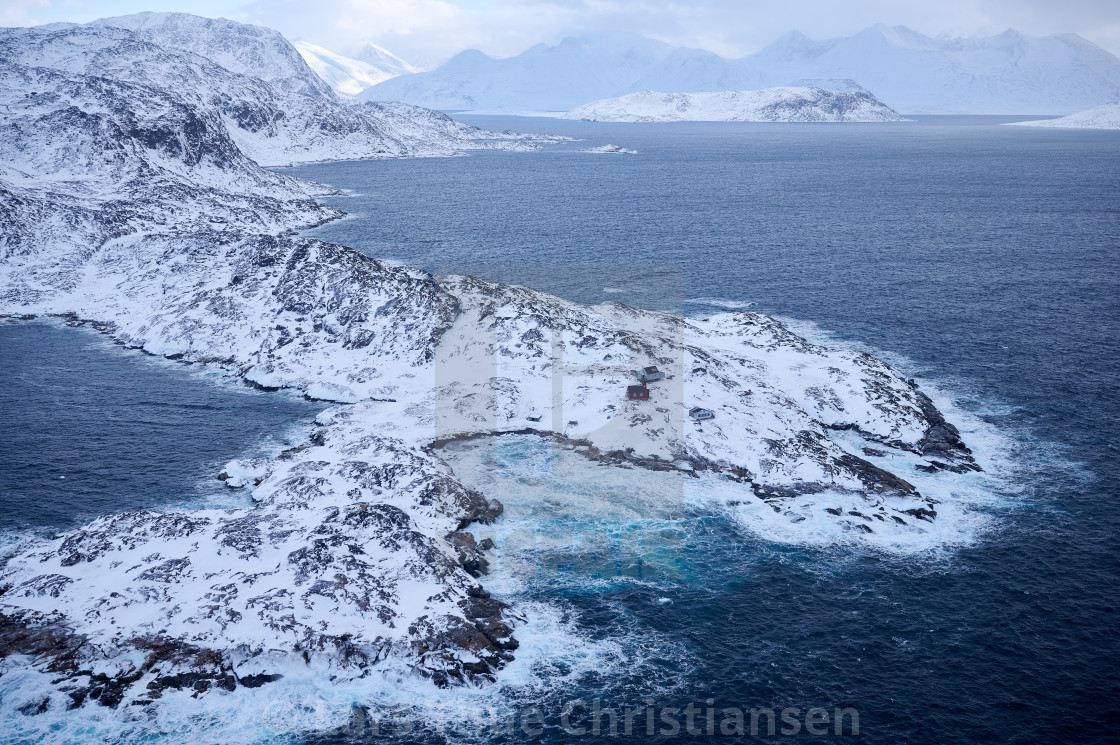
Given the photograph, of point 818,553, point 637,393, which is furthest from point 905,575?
point 637,393

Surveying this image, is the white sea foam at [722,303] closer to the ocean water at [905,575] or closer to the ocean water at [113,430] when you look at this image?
the ocean water at [905,575]

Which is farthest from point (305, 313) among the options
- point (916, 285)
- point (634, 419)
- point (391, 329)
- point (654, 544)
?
point (916, 285)

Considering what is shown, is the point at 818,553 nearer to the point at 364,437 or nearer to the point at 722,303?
the point at 364,437

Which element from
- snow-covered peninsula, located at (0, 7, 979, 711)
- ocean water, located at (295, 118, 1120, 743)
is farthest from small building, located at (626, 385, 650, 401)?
ocean water, located at (295, 118, 1120, 743)

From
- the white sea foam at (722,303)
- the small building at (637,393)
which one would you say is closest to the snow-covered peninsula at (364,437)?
the small building at (637,393)

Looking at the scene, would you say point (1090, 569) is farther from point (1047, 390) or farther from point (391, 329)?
point (391, 329)

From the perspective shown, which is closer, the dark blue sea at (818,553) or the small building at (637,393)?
the dark blue sea at (818,553)

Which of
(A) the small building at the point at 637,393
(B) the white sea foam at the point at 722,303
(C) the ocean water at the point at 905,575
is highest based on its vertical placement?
(B) the white sea foam at the point at 722,303
